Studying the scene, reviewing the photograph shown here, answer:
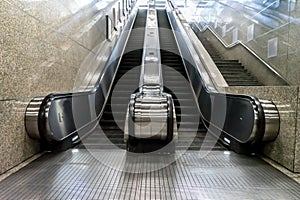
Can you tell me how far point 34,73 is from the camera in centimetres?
354

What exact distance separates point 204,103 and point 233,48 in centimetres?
410

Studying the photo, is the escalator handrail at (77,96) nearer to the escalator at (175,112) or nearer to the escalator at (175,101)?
the escalator at (175,112)

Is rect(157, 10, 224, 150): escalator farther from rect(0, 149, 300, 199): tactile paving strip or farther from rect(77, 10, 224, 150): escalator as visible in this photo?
rect(0, 149, 300, 199): tactile paving strip

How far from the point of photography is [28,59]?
337cm

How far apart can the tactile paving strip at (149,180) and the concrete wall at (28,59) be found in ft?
1.02

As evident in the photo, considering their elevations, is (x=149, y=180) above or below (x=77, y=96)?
below

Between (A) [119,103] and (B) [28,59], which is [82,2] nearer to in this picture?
(A) [119,103]

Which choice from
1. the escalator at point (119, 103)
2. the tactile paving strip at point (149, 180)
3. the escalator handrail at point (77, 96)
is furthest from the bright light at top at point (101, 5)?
the tactile paving strip at point (149, 180)

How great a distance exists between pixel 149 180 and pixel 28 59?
6.28 feet

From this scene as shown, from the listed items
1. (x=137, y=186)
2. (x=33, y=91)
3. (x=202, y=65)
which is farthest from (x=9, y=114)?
(x=202, y=65)

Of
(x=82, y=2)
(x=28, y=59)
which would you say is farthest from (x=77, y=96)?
(x=82, y=2)

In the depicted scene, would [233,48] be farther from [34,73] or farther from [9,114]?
[9,114]

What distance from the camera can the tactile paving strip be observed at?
7.44 feet

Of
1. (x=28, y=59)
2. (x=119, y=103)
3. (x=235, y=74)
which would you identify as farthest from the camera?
(x=235, y=74)
